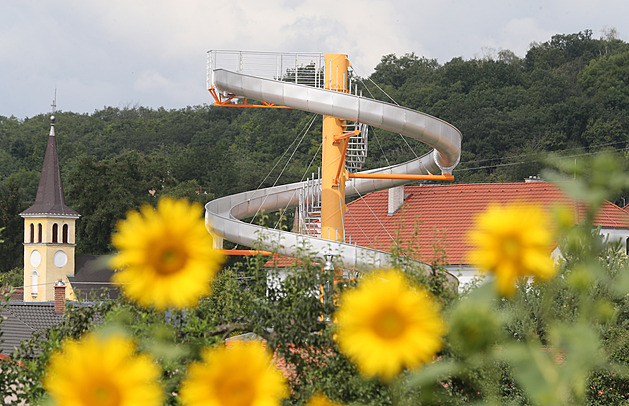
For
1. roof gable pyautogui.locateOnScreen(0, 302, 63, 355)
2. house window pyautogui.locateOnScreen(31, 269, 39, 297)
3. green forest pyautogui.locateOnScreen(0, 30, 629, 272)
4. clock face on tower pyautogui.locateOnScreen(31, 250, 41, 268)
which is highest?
green forest pyautogui.locateOnScreen(0, 30, 629, 272)

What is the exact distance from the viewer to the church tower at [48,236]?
56281 millimetres

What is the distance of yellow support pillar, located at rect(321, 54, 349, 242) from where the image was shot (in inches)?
693

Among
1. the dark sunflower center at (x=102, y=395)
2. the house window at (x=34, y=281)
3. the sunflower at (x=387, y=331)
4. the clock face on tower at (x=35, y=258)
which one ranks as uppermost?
the sunflower at (x=387, y=331)

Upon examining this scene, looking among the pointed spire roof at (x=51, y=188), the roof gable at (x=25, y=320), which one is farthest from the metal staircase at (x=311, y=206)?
the pointed spire roof at (x=51, y=188)

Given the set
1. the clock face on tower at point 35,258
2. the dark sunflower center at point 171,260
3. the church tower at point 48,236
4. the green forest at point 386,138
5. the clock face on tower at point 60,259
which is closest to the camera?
the dark sunflower center at point 171,260

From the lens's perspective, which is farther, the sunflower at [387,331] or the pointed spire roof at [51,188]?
the pointed spire roof at [51,188]

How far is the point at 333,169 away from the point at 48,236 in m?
43.4

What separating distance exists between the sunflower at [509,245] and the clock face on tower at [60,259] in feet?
194

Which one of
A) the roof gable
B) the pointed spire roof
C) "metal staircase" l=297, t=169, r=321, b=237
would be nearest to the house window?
the pointed spire roof

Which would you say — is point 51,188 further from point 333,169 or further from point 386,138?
point 333,169

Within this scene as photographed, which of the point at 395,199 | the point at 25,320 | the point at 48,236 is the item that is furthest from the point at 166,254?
the point at 48,236

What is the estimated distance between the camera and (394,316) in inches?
31.4

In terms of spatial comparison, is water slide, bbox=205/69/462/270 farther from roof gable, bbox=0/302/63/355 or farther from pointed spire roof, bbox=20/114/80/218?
pointed spire roof, bbox=20/114/80/218

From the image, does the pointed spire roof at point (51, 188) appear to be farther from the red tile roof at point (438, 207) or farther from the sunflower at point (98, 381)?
the sunflower at point (98, 381)
